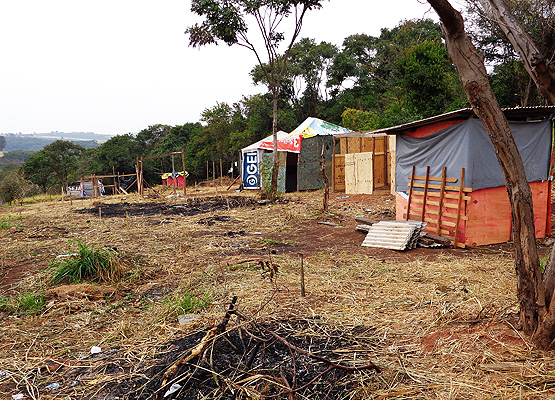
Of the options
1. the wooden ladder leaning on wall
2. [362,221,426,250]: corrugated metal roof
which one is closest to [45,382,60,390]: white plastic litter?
[362,221,426,250]: corrugated metal roof

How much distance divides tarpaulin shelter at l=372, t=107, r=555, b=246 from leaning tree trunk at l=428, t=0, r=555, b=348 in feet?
13.9

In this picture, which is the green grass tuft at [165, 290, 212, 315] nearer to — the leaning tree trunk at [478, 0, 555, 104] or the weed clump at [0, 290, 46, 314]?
the weed clump at [0, 290, 46, 314]

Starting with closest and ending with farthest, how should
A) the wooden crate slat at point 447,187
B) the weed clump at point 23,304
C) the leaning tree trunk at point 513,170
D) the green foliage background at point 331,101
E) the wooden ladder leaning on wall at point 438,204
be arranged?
the leaning tree trunk at point 513,170, the weed clump at point 23,304, the wooden crate slat at point 447,187, the wooden ladder leaning on wall at point 438,204, the green foliage background at point 331,101

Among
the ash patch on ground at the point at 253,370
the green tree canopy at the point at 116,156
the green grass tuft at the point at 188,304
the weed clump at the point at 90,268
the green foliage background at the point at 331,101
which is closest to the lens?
the ash patch on ground at the point at 253,370

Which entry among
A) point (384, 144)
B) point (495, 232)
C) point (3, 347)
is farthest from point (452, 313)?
point (384, 144)

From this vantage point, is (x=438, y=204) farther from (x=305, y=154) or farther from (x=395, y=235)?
(x=305, y=154)

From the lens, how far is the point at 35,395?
2734mm

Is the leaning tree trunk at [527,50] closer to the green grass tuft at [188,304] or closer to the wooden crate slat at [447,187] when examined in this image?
the green grass tuft at [188,304]

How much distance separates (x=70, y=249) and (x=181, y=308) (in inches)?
192

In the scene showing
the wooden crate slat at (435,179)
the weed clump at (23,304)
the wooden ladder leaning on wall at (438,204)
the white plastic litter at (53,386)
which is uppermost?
the wooden crate slat at (435,179)

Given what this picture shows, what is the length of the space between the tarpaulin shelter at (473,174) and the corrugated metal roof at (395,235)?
0.73 meters

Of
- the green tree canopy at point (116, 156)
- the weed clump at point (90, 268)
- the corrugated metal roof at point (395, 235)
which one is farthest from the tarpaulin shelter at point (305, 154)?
the green tree canopy at point (116, 156)

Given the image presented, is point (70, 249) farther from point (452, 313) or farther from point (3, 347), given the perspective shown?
point (452, 313)

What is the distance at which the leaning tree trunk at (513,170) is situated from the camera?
277 cm
